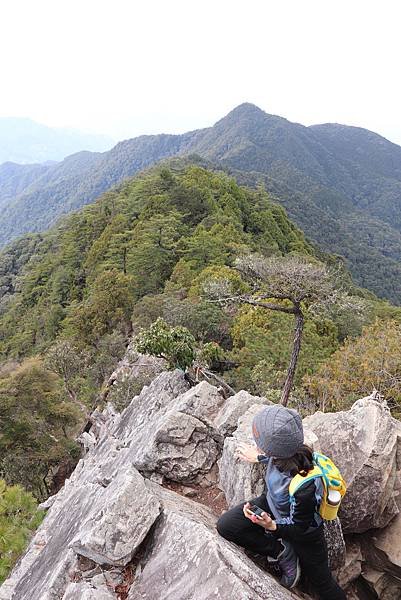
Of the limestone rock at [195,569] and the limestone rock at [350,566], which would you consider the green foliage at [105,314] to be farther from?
the limestone rock at [195,569]

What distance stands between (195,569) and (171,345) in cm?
1055

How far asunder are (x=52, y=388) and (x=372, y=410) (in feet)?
66.8

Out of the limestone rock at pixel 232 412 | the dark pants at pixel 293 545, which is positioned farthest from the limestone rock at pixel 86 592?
the limestone rock at pixel 232 412

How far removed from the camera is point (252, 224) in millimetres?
68875

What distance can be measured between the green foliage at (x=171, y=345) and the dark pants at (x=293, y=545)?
9991mm

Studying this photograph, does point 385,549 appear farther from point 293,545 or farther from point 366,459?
point 293,545

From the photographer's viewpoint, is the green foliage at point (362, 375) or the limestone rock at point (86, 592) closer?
the limestone rock at point (86, 592)

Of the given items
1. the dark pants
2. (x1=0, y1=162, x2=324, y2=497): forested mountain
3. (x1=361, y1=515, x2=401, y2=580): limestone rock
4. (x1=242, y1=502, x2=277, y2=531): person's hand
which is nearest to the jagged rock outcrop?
the dark pants

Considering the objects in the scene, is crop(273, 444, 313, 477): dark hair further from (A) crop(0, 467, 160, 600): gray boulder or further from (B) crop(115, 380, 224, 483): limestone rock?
(B) crop(115, 380, 224, 483): limestone rock

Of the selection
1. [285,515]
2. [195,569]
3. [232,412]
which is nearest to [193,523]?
[195,569]

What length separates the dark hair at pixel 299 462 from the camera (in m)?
5.20

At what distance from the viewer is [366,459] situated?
22.6 feet

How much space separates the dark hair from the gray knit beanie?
0.44ft

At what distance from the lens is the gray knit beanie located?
16.7 ft
